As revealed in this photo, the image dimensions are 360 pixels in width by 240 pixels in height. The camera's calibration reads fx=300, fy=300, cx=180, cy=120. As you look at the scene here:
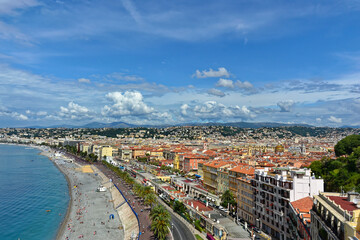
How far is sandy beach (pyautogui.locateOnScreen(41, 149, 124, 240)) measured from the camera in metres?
53.9

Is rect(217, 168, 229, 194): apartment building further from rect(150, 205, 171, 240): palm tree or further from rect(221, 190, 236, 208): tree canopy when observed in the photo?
rect(150, 205, 171, 240): palm tree

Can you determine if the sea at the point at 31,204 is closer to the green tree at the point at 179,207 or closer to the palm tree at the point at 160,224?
the palm tree at the point at 160,224

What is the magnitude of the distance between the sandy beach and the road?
10028mm

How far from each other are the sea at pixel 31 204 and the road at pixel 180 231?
21.8 m

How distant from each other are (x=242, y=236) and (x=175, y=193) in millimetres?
26974

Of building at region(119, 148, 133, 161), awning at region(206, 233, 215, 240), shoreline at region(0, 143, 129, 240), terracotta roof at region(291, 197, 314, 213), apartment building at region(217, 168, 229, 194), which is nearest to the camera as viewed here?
terracotta roof at region(291, 197, 314, 213)

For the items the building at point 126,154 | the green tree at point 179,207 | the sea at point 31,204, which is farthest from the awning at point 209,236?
the building at point 126,154

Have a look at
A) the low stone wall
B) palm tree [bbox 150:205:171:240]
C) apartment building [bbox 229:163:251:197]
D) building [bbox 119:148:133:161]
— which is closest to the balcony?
palm tree [bbox 150:205:171:240]

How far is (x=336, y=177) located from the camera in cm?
5081

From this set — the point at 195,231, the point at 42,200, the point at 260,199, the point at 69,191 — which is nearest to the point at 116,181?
the point at 69,191

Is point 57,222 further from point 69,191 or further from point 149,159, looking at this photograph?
point 149,159

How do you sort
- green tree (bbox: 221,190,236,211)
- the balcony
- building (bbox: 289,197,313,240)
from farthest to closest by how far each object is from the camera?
green tree (bbox: 221,190,236,211) → building (bbox: 289,197,313,240) → the balcony

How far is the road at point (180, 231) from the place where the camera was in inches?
1773

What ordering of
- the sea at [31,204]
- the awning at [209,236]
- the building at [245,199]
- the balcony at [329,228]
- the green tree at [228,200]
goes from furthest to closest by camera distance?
the green tree at [228,200]
the sea at [31,204]
the building at [245,199]
the awning at [209,236]
the balcony at [329,228]
